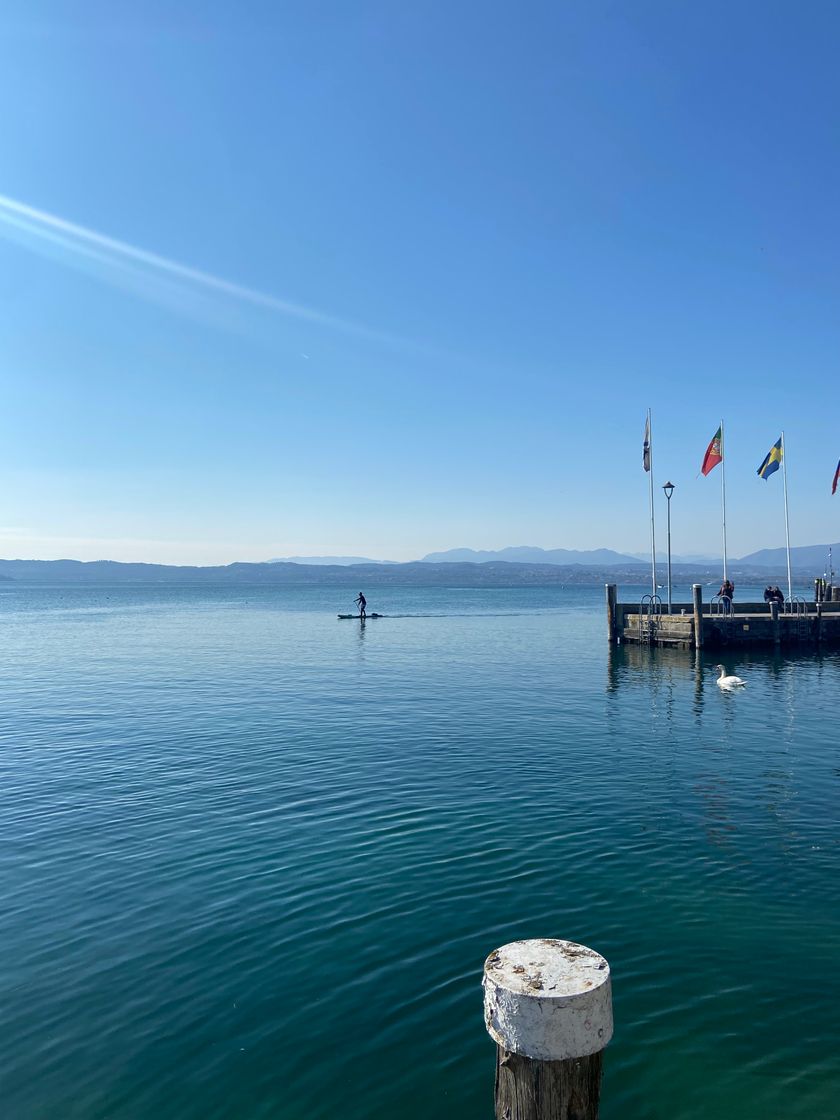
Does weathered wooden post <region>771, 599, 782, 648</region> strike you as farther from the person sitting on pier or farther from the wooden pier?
the person sitting on pier

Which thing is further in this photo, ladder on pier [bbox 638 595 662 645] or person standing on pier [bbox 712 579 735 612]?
person standing on pier [bbox 712 579 735 612]

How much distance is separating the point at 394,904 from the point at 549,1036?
238 inches

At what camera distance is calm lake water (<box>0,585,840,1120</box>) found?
6.64 metres

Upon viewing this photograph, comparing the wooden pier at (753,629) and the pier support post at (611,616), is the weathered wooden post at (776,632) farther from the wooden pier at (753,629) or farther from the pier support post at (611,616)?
the pier support post at (611,616)

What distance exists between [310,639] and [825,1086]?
5061cm

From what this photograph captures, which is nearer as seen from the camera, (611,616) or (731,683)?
(731,683)

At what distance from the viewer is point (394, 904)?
987cm

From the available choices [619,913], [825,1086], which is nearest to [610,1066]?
[825,1086]

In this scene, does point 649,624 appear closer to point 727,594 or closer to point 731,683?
point 727,594

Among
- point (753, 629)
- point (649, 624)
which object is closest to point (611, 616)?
point (649, 624)

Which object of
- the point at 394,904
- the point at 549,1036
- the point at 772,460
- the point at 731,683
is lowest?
the point at 394,904

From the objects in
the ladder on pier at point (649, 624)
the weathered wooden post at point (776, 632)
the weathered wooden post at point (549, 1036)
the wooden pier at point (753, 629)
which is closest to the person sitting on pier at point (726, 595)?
Answer: the wooden pier at point (753, 629)

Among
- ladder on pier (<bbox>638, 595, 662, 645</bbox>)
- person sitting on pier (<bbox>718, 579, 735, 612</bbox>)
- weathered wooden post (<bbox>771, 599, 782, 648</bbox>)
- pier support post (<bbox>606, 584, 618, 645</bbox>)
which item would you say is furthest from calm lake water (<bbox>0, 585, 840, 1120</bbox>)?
pier support post (<bbox>606, 584, 618, 645</bbox>)

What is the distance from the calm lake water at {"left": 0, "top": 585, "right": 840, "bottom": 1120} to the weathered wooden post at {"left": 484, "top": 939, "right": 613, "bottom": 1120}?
7.77ft
